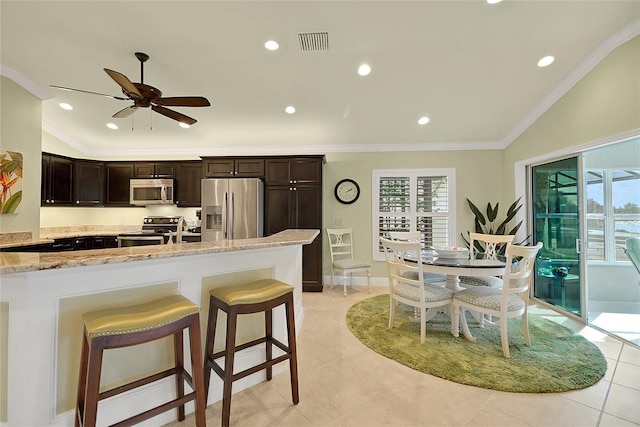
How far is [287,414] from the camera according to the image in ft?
5.76

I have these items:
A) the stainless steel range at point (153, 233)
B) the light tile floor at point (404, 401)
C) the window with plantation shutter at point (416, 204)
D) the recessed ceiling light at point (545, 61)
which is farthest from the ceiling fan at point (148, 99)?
the recessed ceiling light at point (545, 61)

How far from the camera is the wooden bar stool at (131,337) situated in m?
1.18

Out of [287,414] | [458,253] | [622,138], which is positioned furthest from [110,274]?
[622,138]

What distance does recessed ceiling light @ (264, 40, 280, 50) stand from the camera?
268cm

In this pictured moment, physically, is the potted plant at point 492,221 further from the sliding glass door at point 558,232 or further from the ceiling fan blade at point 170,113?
the ceiling fan blade at point 170,113

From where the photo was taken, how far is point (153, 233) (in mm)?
4715

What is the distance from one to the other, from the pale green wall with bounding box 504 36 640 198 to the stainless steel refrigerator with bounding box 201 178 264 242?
13.7 ft

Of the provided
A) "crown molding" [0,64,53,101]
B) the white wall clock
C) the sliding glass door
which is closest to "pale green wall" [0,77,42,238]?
"crown molding" [0,64,53,101]

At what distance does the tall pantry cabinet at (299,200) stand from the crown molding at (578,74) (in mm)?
3083

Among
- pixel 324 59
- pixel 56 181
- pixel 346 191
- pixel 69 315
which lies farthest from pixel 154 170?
pixel 69 315

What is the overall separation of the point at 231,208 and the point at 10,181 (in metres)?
2.53

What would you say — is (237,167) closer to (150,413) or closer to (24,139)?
(24,139)

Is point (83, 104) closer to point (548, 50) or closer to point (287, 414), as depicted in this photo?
point (287, 414)

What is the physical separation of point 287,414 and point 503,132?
486cm
